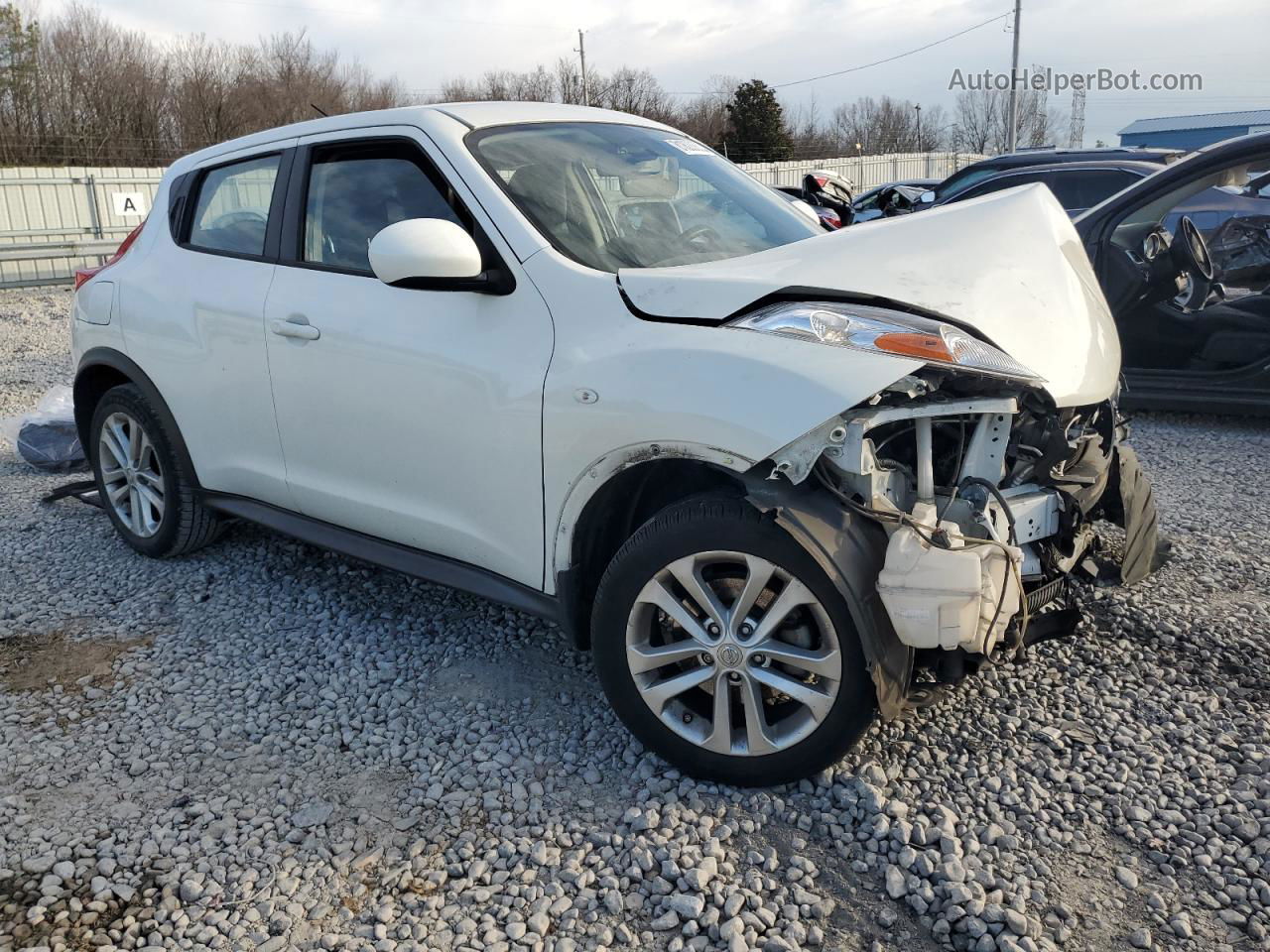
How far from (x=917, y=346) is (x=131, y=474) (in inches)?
149

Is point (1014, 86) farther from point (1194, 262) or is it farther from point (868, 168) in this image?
point (1194, 262)

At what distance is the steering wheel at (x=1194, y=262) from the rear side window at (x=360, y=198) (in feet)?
15.3

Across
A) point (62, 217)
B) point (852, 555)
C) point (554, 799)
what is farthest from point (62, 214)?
point (852, 555)

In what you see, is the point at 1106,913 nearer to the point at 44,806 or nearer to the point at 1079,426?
the point at 1079,426

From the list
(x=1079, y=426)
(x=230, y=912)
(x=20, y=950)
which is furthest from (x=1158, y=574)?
(x=20, y=950)

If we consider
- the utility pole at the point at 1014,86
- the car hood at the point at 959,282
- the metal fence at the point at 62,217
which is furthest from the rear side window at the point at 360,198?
the utility pole at the point at 1014,86

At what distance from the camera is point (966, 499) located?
2686mm

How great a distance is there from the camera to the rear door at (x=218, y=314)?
3.88 m

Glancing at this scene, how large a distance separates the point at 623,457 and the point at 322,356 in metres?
1.32

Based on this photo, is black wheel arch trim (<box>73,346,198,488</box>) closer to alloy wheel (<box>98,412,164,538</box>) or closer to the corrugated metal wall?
alloy wheel (<box>98,412,164,538</box>)

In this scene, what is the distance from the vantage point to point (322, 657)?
376 cm

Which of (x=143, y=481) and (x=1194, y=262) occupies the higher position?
(x=1194, y=262)

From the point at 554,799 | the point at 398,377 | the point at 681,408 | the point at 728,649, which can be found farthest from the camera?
the point at 398,377

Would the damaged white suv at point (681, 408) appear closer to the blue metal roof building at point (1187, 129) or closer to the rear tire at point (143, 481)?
the rear tire at point (143, 481)
